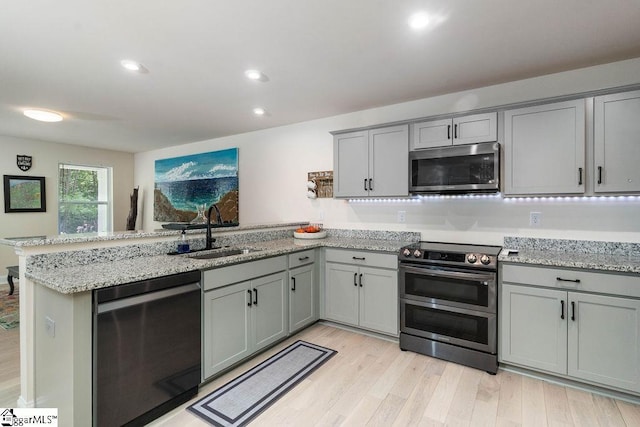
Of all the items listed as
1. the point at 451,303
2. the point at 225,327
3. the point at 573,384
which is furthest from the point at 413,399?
the point at 225,327

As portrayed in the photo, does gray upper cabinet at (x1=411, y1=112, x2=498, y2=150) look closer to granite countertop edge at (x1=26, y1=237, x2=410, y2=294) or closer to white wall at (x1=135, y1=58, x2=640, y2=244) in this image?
white wall at (x1=135, y1=58, x2=640, y2=244)

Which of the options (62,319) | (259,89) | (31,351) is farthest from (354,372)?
(259,89)

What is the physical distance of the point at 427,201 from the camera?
11.1ft

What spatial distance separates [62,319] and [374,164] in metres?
2.79

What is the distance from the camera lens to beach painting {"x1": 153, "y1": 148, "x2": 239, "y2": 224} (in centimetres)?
516

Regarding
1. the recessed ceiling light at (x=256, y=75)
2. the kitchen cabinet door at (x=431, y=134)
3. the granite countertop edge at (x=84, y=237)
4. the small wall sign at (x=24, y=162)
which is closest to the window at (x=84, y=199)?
the small wall sign at (x=24, y=162)

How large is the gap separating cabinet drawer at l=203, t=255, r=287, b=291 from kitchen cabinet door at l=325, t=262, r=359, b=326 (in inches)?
24.5

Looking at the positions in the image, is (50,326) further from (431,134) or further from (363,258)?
(431,134)

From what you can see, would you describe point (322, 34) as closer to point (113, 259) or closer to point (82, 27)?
point (82, 27)

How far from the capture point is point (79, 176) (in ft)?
20.5

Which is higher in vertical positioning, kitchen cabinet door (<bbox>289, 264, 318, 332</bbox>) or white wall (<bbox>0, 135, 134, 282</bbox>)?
white wall (<bbox>0, 135, 134, 282</bbox>)

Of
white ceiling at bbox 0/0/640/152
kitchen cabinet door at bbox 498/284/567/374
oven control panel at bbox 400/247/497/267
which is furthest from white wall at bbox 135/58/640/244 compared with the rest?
kitchen cabinet door at bbox 498/284/567/374

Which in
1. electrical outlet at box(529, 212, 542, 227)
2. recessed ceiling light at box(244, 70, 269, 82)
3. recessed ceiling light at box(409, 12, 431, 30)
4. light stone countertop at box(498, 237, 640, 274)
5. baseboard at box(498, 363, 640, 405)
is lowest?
baseboard at box(498, 363, 640, 405)

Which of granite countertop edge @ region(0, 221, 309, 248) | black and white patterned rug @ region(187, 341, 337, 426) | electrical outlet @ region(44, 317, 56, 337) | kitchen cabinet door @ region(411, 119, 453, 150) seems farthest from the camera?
kitchen cabinet door @ region(411, 119, 453, 150)
